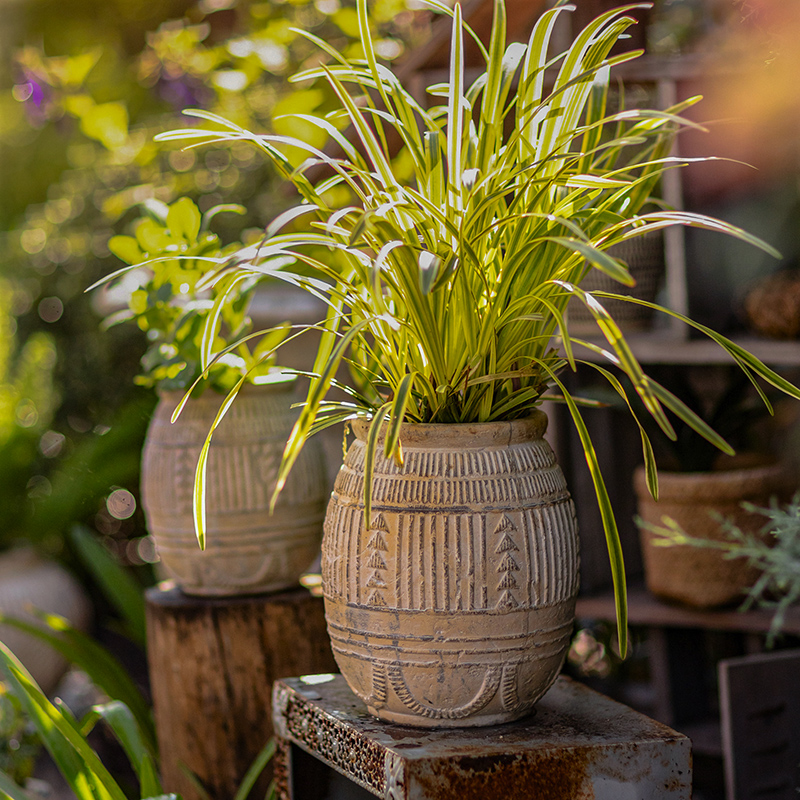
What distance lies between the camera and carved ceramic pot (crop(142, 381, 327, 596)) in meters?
1.30

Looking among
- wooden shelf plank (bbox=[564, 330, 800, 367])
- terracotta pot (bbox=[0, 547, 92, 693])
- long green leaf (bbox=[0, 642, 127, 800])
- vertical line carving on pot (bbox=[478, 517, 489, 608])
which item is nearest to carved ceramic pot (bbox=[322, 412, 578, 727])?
vertical line carving on pot (bbox=[478, 517, 489, 608])

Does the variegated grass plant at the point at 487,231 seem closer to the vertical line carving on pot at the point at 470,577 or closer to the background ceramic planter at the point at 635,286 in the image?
the vertical line carving on pot at the point at 470,577

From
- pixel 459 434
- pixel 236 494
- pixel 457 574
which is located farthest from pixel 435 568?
pixel 236 494

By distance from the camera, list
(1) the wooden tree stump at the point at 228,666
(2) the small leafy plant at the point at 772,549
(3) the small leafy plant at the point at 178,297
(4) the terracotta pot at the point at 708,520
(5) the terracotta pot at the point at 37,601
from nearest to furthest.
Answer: (2) the small leafy plant at the point at 772,549
(3) the small leafy plant at the point at 178,297
(1) the wooden tree stump at the point at 228,666
(4) the terracotta pot at the point at 708,520
(5) the terracotta pot at the point at 37,601

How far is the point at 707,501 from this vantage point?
147 centimetres

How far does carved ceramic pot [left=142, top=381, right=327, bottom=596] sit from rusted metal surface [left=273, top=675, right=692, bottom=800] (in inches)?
16.1

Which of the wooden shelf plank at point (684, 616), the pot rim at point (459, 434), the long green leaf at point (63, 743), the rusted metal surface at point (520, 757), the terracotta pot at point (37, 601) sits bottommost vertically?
the terracotta pot at point (37, 601)

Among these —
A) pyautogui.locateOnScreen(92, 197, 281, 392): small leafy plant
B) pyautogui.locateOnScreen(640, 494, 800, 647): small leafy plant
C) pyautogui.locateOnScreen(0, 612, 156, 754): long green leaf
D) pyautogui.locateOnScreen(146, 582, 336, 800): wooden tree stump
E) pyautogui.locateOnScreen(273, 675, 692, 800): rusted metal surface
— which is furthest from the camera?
pyautogui.locateOnScreen(0, 612, 156, 754): long green leaf

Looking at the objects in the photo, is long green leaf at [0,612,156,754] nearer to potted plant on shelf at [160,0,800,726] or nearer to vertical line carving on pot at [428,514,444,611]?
potted plant on shelf at [160,0,800,726]

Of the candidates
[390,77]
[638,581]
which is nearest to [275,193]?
[638,581]

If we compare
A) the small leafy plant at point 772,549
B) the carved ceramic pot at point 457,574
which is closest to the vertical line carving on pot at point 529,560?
the carved ceramic pot at point 457,574

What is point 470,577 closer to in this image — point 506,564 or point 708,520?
point 506,564

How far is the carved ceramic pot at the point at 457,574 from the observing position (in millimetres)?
835

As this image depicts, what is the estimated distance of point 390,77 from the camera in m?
0.91
